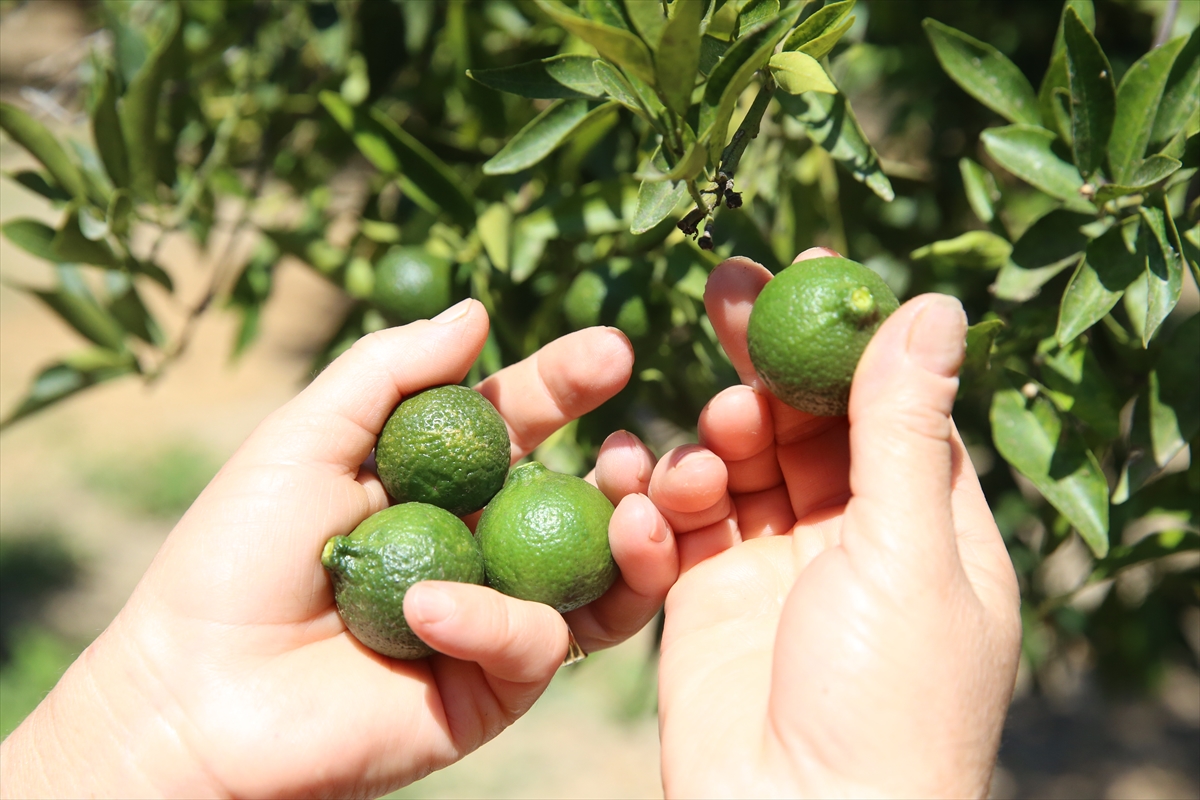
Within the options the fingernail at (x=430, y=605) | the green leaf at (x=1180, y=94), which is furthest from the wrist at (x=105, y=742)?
the green leaf at (x=1180, y=94)

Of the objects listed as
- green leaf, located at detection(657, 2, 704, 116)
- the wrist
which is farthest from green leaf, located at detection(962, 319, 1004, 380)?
the wrist

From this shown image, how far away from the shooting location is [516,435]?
2.18 meters

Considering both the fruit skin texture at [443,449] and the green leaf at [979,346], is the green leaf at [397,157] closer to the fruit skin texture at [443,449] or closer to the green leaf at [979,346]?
the fruit skin texture at [443,449]

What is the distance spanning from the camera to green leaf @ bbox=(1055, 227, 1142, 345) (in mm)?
1558

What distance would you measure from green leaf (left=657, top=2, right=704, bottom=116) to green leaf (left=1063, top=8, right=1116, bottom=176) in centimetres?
83

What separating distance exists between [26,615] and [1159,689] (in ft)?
16.1

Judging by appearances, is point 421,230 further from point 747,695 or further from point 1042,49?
point 1042,49

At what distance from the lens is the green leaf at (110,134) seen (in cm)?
202

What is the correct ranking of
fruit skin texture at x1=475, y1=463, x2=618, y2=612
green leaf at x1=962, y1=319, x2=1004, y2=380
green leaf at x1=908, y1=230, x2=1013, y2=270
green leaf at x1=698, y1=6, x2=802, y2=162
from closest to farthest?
1. green leaf at x1=698, y1=6, x2=802, y2=162
2. green leaf at x1=962, y1=319, x2=1004, y2=380
3. fruit skin texture at x1=475, y1=463, x2=618, y2=612
4. green leaf at x1=908, y1=230, x2=1013, y2=270

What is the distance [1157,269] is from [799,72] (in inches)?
28.7

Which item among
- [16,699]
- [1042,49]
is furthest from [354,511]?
[16,699]

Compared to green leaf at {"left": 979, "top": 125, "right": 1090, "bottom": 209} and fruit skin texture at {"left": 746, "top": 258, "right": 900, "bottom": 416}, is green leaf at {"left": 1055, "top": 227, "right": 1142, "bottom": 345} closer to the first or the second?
green leaf at {"left": 979, "top": 125, "right": 1090, "bottom": 209}

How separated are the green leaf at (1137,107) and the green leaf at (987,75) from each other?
7.4 inches

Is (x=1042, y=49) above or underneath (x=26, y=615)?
above
